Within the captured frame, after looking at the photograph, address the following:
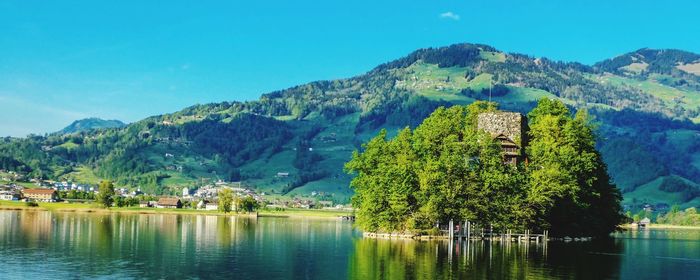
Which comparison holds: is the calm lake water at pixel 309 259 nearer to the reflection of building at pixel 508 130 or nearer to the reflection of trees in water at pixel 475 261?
the reflection of trees in water at pixel 475 261

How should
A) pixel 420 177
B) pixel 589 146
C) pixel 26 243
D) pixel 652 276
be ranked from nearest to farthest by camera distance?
pixel 652 276 → pixel 26 243 → pixel 420 177 → pixel 589 146

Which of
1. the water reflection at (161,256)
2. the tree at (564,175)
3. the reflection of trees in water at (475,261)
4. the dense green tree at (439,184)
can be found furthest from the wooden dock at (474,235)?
the water reflection at (161,256)

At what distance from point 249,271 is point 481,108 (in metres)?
71.7

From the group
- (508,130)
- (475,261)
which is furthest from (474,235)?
(475,261)

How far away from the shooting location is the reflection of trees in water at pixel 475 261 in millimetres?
58531

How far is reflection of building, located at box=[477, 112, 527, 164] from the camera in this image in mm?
107125

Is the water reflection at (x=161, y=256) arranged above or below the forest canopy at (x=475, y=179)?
below

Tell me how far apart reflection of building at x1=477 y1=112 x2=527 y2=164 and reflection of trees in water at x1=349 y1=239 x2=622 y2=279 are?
1684 cm

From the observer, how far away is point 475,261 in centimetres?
6925

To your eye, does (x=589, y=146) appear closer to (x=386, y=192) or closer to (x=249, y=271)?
(x=386, y=192)

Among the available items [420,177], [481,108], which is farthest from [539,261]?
[481,108]

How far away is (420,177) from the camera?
9700 centimetres

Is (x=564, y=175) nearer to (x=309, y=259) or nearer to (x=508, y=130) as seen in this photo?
(x=508, y=130)

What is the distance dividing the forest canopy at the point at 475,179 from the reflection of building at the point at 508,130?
1482 mm
